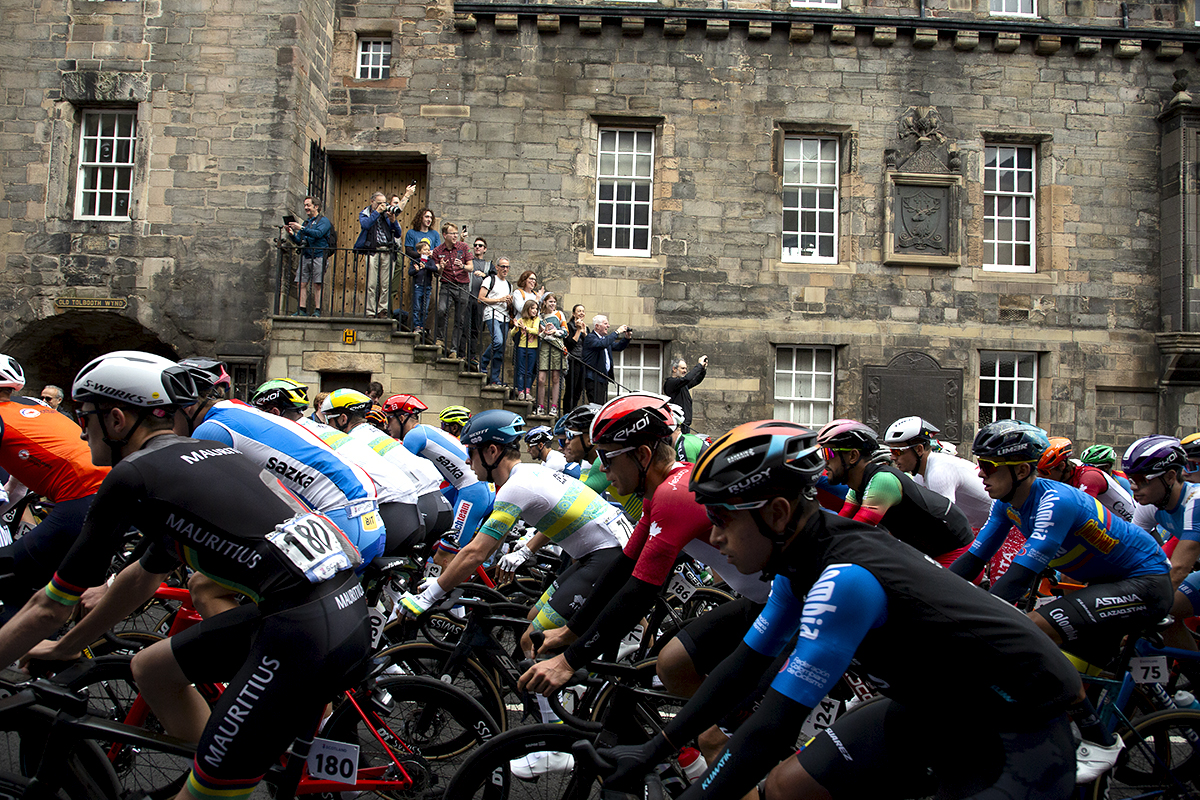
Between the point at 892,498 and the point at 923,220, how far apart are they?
1313cm

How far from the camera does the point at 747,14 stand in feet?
57.3

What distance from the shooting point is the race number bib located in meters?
3.24

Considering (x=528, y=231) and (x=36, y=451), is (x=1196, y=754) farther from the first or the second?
(x=528, y=231)

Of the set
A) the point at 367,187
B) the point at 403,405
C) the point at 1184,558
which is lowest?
the point at 1184,558

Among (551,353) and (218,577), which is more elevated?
(551,353)

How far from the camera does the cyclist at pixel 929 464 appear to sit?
742 centimetres

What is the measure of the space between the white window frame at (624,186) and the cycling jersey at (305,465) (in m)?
13.3

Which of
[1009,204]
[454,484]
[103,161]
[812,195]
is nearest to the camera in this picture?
[454,484]

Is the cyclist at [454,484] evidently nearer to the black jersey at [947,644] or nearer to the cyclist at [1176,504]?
the cyclist at [1176,504]

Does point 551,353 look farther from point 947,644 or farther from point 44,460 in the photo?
point 947,644

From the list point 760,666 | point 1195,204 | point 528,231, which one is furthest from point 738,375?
point 760,666

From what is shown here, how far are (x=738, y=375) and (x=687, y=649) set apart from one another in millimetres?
13401

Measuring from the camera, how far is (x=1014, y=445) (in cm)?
508

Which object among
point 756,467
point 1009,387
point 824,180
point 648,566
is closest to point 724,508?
point 756,467
